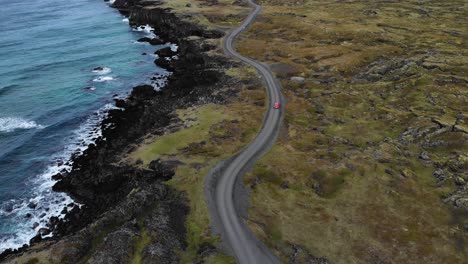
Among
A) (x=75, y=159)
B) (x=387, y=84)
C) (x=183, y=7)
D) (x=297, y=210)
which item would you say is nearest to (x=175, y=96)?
(x=75, y=159)

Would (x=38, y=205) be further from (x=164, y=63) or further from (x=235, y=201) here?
(x=164, y=63)

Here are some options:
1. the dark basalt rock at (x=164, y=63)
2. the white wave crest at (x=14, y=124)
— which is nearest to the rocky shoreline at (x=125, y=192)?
the dark basalt rock at (x=164, y=63)

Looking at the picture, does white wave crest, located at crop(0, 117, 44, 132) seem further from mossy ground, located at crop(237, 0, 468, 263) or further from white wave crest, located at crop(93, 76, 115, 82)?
mossy ground, located at crop(237, 0, 468, 263)

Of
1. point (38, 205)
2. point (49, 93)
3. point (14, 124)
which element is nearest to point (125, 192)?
point (38, 205)

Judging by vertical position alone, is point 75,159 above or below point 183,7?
below

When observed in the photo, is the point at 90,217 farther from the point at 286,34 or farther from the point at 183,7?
the point at 183,7

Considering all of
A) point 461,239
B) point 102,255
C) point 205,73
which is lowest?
point 461,239
